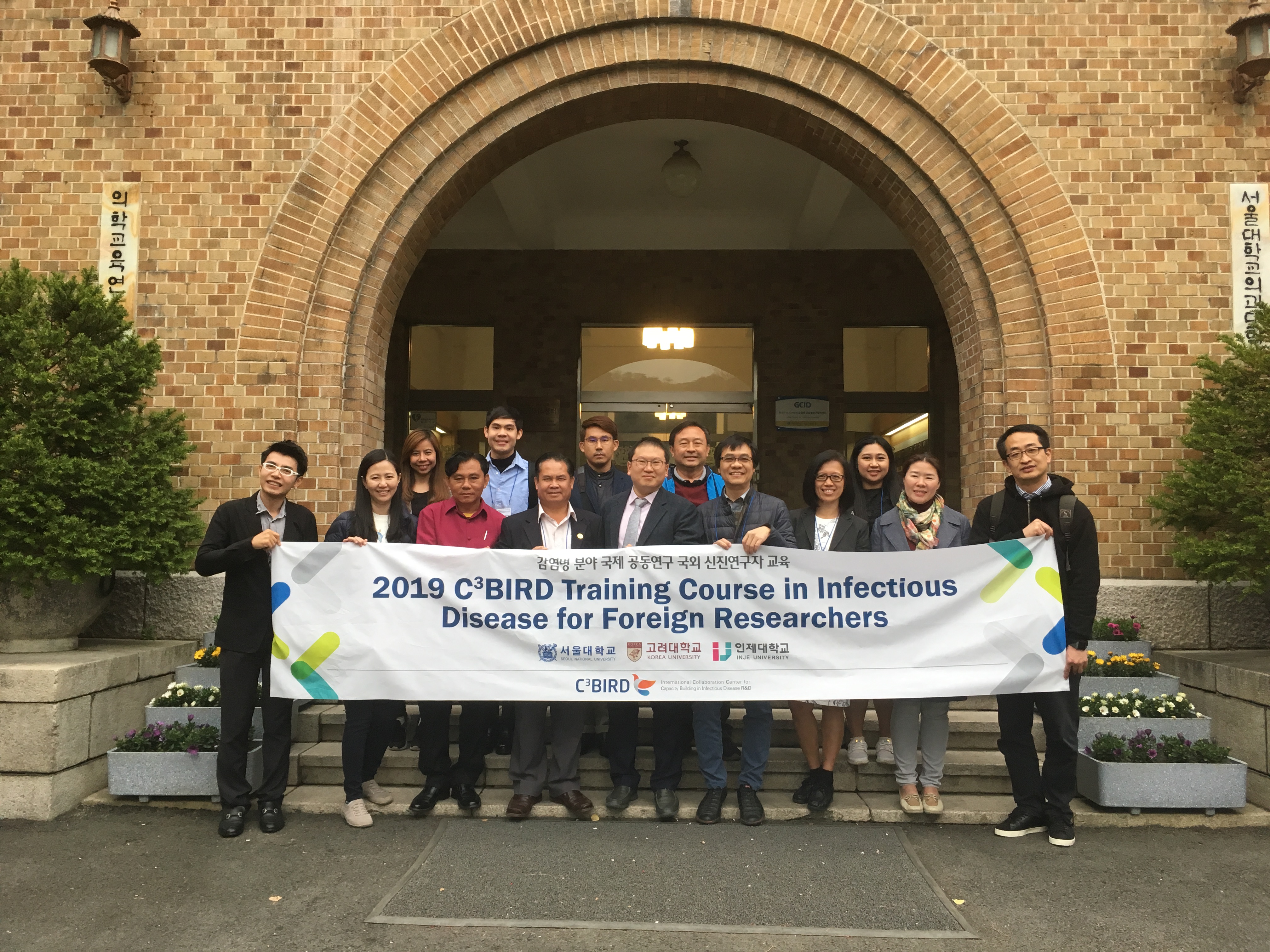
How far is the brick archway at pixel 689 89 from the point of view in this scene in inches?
256

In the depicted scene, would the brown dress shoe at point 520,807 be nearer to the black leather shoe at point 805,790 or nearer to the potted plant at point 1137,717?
the black leather shoe at point 805,790

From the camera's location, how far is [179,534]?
5.57 m

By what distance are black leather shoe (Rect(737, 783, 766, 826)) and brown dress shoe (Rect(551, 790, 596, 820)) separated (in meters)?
0.82

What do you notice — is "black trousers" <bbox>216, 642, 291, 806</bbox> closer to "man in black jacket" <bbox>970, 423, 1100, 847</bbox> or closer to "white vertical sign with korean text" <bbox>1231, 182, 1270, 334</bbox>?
"man in black jacket" <bbox>970, 423, 1100, 847</bbox>

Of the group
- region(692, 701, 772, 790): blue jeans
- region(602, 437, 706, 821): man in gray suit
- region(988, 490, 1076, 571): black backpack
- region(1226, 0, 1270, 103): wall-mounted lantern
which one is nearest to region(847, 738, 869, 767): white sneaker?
region(692, 701, 772, 790): blue jeans

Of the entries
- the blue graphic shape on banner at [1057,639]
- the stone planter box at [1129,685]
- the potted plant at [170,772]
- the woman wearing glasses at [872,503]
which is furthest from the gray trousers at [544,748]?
the stone planter box at [1129,685]

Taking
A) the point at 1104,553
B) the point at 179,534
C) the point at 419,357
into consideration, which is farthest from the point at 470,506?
the point at 419,357

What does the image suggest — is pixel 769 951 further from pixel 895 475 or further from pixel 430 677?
pixel 895 475

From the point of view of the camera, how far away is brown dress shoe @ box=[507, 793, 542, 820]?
4473 mm

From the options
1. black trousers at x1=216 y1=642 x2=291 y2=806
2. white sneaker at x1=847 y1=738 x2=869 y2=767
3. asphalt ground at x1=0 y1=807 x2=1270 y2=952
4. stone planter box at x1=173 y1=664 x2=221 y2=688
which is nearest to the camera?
asphalt ground at x1=0 y1=807 x2=1270 y2=952

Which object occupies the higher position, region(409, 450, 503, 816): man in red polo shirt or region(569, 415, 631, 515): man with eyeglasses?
region(569, 415, 631, 515): man with eyeglasses

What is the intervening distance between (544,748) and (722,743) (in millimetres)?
1013

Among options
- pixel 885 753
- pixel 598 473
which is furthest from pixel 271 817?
pixel 885 753

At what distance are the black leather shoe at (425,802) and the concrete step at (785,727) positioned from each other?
478 mm
